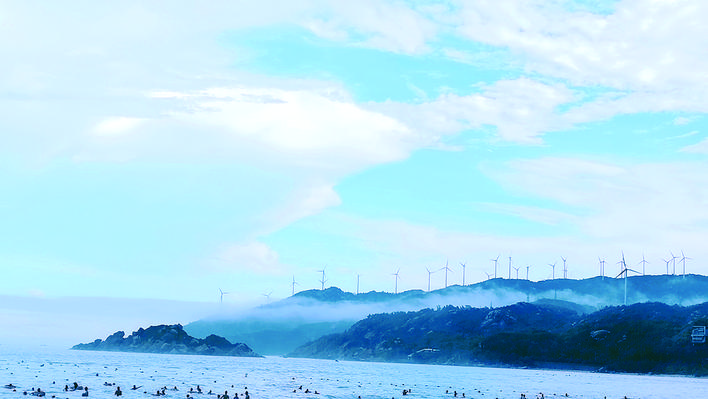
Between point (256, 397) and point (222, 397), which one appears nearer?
point (222, 397)

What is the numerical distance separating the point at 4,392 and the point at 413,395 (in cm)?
9200

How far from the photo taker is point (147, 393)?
167m

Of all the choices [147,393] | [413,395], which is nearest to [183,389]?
[147,393]

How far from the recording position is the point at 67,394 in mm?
155125

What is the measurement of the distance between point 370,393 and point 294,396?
2751cm

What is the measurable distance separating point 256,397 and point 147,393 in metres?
23.7

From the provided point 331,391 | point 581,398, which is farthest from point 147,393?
point 581,398

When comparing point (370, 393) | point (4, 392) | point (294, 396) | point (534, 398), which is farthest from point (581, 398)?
point (4, 392)

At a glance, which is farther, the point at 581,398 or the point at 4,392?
the point at 581,398

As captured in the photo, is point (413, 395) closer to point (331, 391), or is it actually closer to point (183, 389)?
point (331, 391)

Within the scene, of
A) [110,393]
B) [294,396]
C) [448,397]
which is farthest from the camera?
[448,397]

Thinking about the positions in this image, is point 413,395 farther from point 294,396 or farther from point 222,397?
point 222,397

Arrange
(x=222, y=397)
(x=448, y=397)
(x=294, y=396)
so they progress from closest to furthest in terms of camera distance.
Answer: (x=222, y=397)
(x=294, y=396)
(x=448, y=397)

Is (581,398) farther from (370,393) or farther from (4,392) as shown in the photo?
(4,392)
